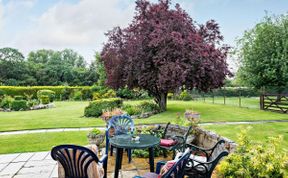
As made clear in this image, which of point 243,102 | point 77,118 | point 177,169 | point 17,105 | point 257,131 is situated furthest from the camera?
point 243,102

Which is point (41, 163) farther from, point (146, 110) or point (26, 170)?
point (146, 110)

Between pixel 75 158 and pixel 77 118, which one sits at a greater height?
pixel 75 158

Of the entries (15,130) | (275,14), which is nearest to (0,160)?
(15,130)

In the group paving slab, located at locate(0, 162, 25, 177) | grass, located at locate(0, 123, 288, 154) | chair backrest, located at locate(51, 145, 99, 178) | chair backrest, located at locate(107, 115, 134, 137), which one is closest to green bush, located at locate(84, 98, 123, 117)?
grass, located at locate(0, 123, 288, 154)

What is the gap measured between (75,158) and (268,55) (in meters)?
17.2

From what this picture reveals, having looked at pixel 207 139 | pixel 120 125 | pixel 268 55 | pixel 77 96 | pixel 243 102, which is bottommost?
pixel 243 102

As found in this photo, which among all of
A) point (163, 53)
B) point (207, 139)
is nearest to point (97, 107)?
point (163, 53)

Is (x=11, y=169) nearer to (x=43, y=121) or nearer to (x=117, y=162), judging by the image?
(x=117, y=162)

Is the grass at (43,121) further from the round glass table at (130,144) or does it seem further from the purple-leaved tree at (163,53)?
the round glass table at (130,144)

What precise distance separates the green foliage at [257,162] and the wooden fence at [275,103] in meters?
11.9

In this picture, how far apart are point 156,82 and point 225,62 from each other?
428 cm

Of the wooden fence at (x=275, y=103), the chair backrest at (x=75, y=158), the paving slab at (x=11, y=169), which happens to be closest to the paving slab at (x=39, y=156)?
the paving slab at (x=11, y=169)

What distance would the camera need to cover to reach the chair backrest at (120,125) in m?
4.76

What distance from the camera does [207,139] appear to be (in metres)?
4.57
